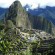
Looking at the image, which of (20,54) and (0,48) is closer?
(0,48)

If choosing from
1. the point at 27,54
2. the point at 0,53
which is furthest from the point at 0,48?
the point at 27,54

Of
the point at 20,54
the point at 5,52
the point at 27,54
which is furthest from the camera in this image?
the point at 20,54

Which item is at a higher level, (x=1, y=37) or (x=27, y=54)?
(x=1, y=37)

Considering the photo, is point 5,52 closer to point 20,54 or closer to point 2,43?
point 2,43

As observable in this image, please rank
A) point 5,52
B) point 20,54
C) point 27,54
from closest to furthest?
point 27,54
point 5,52
point 20,54

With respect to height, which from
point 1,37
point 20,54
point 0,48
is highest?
point 1,37

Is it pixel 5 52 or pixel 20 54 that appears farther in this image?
pixel 20 54

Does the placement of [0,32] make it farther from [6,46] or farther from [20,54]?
[20,54]

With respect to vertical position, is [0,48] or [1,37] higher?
[1,37]

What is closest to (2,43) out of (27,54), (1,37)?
(1,37)
